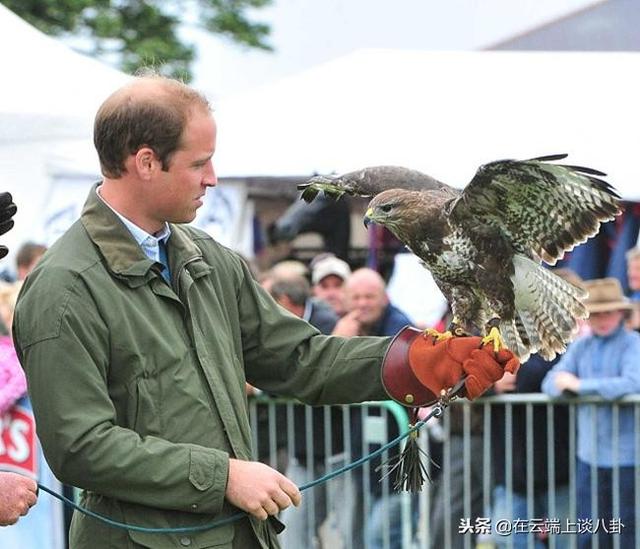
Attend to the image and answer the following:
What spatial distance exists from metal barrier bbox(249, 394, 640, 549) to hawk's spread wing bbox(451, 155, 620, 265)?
2498 millimetres

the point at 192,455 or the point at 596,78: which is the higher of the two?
the point at 596,78

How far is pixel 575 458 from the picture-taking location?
19.6 ft

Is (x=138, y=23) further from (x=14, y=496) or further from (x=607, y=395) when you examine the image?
(x=14, y=496)

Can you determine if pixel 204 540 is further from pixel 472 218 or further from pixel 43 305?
pixel 472 218

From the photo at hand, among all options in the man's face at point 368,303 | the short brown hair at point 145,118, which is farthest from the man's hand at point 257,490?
the man's face at point 368,303

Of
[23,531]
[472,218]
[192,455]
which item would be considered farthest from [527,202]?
[23,531]

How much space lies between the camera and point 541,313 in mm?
3707

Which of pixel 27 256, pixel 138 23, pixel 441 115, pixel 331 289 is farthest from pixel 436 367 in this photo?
pixel 138 23

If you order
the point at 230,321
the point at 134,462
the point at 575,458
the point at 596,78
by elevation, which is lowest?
the point at 575,458

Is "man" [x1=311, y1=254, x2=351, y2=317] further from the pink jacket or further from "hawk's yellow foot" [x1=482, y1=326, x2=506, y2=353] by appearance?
"hawk's yellow foot" [x1=482, y1=326, x2=506, y2=353]

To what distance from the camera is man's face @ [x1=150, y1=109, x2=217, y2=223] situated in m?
2.77

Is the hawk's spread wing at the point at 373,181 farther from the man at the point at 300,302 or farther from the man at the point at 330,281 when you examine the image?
the man at the point at 330,281

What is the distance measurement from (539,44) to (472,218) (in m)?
9.11

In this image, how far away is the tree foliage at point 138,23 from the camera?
56.6ft
